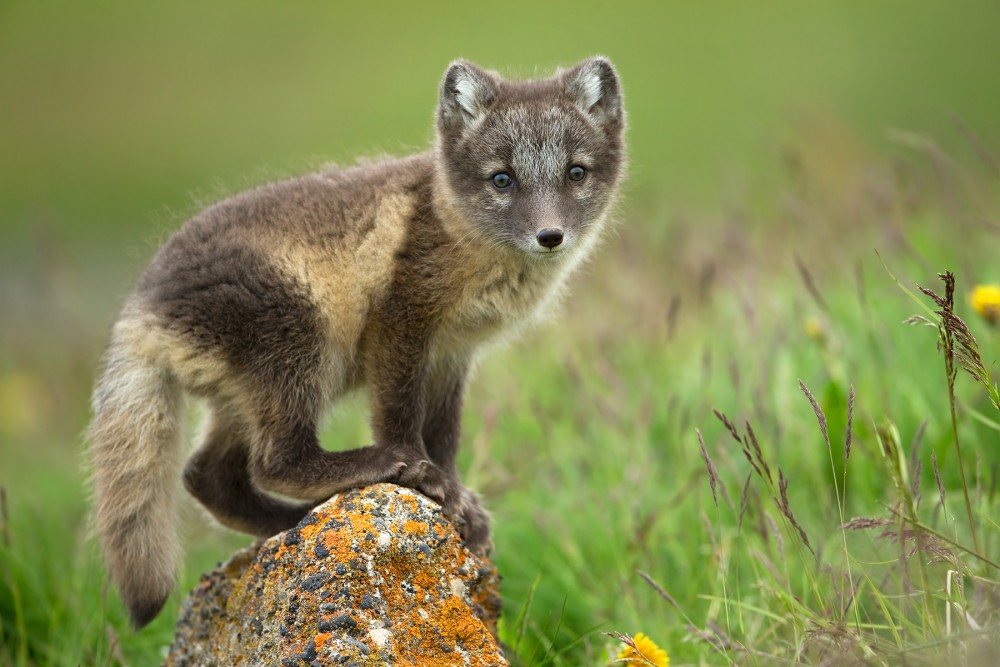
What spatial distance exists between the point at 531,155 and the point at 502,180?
15 centimetres

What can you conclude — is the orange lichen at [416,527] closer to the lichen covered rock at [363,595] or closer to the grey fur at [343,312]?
the lichen covered rock at [363,595]

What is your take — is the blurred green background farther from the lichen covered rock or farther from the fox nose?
the lichen covered rock

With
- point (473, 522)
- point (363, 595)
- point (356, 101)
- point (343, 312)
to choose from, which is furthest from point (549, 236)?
point (356, 101)

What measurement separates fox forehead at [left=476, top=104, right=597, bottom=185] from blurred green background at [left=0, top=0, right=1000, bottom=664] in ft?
8.74

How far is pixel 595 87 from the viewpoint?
14.9 feet

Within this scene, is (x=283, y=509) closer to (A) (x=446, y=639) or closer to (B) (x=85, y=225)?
(A) (x=446, y=639)

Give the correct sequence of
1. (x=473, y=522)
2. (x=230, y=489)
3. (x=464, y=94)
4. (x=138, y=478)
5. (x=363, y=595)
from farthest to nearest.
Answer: (x=464, y=94)
(x=230, y=489)
(x=473, y=522)
(x=138, y=478)
(x=363, y=595)

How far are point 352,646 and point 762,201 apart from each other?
5307mm

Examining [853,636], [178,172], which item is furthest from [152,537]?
[178,172]

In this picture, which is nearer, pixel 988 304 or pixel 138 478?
pixel 138 478

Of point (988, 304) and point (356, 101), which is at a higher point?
point (988, 304)

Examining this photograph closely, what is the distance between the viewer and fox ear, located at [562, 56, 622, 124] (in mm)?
4516

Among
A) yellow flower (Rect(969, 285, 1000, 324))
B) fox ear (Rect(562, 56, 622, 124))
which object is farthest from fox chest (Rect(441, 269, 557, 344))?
yellow flower (Rect(969, 285, 1000, 324))

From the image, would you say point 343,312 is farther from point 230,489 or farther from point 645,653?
point 645,653
